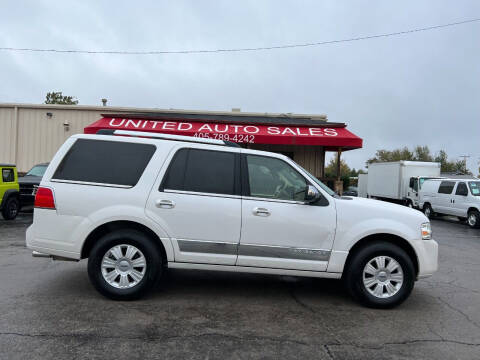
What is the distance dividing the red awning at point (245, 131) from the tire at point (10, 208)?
12.3ft

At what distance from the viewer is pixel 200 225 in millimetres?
4531

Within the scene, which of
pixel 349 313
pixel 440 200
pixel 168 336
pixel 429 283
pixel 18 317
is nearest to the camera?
pixel 168 336

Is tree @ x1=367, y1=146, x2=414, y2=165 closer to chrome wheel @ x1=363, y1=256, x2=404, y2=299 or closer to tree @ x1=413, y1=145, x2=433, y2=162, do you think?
tree @ x1=413, y1=145, x2=433, y2=162

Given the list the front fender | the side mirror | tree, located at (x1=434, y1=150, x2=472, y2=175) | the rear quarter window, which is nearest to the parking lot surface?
the front fender

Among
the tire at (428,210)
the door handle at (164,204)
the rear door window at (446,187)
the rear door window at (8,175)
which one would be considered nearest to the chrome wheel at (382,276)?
the door handle at (164,204)

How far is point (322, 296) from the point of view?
5.05 metres

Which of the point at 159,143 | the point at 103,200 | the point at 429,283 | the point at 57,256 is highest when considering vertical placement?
the point at 159,143

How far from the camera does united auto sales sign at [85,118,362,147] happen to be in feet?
47.4

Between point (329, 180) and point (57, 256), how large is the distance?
568 inches

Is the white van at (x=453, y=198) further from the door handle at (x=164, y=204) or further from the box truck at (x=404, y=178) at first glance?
the door handle at (x=164, y=204)

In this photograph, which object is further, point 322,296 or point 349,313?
point 322,296

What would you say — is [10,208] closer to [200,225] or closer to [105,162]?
[105,162]

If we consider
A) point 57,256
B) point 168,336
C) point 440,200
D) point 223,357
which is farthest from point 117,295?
point 440,200

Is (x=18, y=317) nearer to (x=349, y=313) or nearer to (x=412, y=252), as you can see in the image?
(x=349, y=313)
